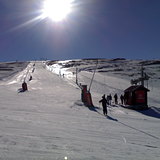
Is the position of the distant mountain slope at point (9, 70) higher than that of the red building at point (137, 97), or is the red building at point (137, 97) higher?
the distant mountain slope at point (9, 70)

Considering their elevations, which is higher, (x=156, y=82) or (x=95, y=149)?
(x=156, y=82)

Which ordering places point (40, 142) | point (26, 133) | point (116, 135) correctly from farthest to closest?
point (116, 135), point (26, 133), point (40, 142)

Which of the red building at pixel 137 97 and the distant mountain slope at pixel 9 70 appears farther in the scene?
the distant mountain slope at pixel 9 70

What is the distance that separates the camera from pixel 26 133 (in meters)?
9.27

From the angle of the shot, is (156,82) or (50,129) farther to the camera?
(156,82)

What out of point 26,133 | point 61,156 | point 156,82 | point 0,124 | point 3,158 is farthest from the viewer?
point 156,82

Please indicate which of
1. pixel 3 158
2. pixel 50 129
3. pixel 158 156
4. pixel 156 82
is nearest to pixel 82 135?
pixel 50 129

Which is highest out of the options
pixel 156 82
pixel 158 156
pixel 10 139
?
pixel 156 82

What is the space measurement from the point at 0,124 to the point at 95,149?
13.7 feet

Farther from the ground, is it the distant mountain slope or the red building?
the distant mountain slope

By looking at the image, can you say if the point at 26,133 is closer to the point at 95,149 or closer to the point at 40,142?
the point at 40,142

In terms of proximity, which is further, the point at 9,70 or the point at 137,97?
the point at 9,70

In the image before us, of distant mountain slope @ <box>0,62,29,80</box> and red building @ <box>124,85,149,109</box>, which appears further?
distant mountain slope @ <box>0,62,29,80</box>

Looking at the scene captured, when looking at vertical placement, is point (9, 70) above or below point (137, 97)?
above
